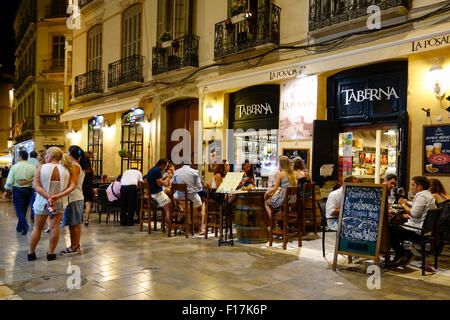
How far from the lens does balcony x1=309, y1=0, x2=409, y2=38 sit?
7.77m

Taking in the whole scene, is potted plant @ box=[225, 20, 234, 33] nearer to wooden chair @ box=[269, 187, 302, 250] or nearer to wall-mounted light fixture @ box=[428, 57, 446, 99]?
wall-mounted light fixture @ box=[428, 57, 446, 99]

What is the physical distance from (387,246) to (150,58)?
37.8ft

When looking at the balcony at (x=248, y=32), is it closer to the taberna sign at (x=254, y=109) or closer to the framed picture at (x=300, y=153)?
the taberna sign at (x=254, y=109)

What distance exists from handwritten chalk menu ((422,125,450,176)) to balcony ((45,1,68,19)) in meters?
23.9

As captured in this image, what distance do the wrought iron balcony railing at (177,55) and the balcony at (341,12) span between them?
435cm

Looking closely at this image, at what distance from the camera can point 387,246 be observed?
17.3 ft

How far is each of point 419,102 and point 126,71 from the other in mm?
11185

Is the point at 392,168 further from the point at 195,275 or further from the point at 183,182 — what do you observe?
the point at 195,275

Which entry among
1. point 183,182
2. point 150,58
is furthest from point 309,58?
point 150,58

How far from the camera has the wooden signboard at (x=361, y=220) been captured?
5109 mm

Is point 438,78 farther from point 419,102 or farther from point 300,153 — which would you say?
point 300,153

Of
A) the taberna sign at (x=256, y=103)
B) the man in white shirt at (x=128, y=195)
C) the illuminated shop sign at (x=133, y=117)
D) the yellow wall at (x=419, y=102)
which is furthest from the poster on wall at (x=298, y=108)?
the illuminated shop sign at (x=133, y=117)

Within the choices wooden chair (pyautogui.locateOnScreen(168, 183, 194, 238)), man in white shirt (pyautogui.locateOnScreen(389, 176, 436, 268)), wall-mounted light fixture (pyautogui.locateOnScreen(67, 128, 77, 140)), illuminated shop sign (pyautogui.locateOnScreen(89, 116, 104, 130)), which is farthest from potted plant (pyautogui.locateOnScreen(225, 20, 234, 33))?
wall-mounted light fixture (pyautogui.locateOnScreen(67, 128, 77, 140))
